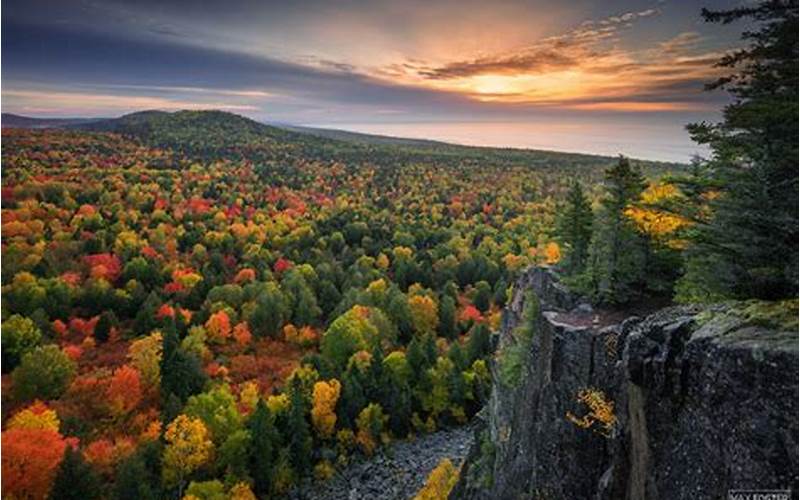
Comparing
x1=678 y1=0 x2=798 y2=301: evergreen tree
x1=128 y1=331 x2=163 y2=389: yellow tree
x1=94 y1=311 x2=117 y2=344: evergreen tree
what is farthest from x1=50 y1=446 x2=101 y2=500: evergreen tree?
x1=678 y1=0 x2=798 y2=301: evergreen tree

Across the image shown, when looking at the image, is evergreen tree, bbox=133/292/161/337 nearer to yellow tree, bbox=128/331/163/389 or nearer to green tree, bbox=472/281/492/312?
yellow tree, bbox=128/331/163/389

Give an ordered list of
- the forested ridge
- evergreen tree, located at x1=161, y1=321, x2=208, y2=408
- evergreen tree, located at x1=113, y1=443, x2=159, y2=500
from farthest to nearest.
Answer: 1. evergreen tree, located at x1=161, y1=321, x2=208, y2=408
2. evergreen tree, located at x1=113, y1=443, x2=159, y2=500
3. the forested ridge

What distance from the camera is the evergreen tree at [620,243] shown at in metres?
27.0

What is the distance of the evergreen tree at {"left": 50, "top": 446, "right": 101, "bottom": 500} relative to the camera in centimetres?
4369

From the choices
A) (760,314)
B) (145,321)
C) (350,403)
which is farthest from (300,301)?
(760,314)

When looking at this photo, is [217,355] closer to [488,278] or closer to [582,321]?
[488,278]

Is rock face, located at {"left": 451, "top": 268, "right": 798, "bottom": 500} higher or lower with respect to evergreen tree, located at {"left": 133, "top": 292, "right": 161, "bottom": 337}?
higher

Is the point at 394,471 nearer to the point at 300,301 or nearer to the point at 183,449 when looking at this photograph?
the point at 183,449

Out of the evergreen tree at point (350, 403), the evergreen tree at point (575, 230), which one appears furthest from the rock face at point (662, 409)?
the evergreen tree at point (350, 403)

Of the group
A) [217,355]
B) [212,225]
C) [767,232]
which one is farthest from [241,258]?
[767,232]

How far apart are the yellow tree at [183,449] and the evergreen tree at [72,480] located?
23.3 ft

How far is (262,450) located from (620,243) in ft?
128

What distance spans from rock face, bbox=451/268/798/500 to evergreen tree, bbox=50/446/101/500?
33877 mm

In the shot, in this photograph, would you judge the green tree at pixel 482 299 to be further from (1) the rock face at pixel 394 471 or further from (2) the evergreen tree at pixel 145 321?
(2) the evergreen tree at pixel 145 321
